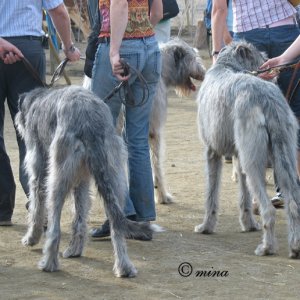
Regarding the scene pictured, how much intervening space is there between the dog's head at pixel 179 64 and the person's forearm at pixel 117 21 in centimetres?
218

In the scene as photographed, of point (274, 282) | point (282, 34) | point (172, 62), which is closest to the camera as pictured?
point (274, 282)

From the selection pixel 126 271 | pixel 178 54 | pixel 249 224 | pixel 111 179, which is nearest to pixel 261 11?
pixel 178 54

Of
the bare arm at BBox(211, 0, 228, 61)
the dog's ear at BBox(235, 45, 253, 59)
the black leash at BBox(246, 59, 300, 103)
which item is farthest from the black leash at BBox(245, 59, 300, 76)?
the bare arm at BBox(211, 0, 228, 61)

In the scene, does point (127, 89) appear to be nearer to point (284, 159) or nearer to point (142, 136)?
A: point (142, 136)

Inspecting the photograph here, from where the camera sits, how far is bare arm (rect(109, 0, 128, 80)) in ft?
17.5

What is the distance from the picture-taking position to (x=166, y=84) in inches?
302

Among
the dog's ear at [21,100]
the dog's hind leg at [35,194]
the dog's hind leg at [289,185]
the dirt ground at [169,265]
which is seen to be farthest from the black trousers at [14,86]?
the dog's hind leg at [289,185]

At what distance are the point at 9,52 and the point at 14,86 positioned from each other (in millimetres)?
379

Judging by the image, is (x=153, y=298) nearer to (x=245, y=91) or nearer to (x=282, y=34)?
(x=245, y=91)

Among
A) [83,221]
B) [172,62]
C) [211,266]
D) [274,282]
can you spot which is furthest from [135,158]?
[172,62]

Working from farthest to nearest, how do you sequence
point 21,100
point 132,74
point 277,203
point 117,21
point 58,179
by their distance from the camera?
point 277,203 < point 21,100 < point 132,74 < point 117,21 < point 58,179

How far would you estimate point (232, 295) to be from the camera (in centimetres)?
459

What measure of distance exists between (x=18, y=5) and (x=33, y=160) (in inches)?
47.2

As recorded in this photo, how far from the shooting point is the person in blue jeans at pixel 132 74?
5418 millimetres
